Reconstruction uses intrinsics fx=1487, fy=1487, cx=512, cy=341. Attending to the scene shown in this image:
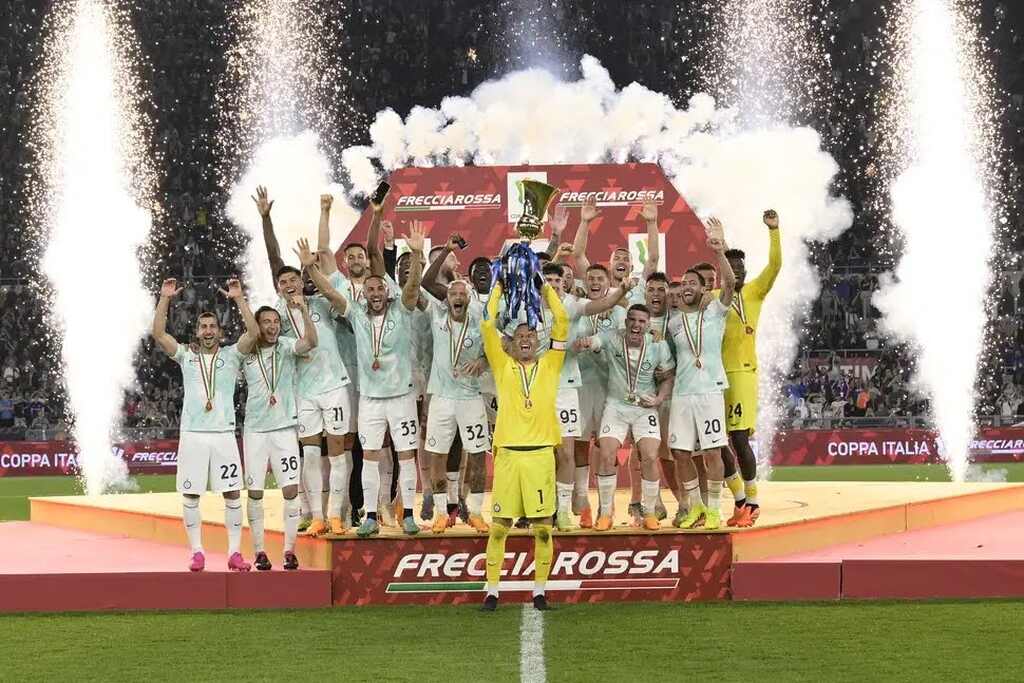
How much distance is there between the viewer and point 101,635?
962cm

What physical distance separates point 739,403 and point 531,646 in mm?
3470

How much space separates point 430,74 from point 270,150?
681cm

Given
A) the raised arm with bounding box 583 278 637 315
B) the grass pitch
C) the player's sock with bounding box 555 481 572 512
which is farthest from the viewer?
the player's sock with bounding box 555 481 572 512

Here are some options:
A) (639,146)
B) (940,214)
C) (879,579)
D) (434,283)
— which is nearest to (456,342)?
(434,283)

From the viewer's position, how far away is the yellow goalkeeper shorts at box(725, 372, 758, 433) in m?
11.6

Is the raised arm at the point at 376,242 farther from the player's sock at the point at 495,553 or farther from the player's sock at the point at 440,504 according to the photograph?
the player's sock at the point at 495,553

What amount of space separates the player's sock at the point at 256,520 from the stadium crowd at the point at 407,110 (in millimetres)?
24692

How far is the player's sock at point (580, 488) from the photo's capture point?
11.7 m

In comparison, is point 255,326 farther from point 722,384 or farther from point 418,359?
point 722,384

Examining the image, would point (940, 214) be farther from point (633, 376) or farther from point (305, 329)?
Result: point (305, 329)

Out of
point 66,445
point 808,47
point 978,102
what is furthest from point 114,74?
point 978,102

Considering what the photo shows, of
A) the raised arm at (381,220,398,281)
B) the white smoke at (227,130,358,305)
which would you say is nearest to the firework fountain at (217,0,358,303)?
the white smoke at (227,130,358,305)

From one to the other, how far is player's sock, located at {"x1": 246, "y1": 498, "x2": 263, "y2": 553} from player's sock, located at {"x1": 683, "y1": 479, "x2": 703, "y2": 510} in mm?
3195

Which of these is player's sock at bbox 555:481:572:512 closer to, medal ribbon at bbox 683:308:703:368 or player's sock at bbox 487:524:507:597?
player's sock at bbox 487:524:507:597
